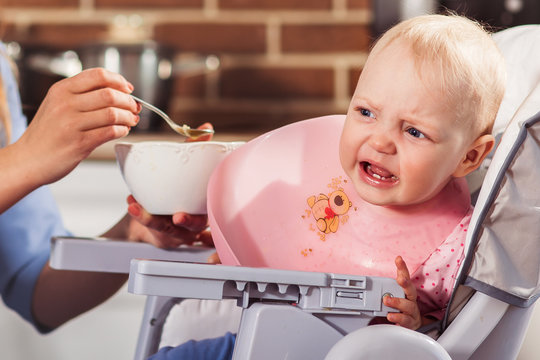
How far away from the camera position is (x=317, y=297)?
68 cm

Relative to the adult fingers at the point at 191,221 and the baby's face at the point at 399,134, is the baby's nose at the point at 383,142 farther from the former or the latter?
the adult fingers at the point at 191,221

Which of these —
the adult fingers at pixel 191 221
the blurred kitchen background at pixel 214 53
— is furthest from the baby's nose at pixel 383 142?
the blurred kitchen background at pixel 214 53

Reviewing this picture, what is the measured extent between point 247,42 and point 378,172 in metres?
1.32

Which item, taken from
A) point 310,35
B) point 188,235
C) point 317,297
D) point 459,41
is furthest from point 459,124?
point 310,35

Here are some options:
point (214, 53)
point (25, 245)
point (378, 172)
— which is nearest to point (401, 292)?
point (378, 172)

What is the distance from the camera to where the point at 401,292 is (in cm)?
69

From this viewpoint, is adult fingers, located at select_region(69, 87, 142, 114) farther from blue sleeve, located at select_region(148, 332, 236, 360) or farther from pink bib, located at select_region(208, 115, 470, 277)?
blue sleeve, located at select_region(148, 332, 236, 360)

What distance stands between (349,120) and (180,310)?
36 cm

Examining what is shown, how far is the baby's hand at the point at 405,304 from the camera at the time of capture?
2.26 ft

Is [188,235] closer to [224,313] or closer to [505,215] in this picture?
[224,313]

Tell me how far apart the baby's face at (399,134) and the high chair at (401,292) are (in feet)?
0.22

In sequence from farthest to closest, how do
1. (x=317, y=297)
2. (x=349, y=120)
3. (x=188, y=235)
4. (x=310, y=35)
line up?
(x=310, y=35) < (x=188, y=235) < (x=349, y=120) < (x=317, y=297)

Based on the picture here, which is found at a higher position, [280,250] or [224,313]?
[280,250]

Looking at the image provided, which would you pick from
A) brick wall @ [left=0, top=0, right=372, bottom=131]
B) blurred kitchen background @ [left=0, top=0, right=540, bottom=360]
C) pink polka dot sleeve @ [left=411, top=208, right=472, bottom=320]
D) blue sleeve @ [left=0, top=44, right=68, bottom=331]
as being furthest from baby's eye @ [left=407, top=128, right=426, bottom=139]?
brick wall @ [left=0, top=0, right=372, bottom=131]
